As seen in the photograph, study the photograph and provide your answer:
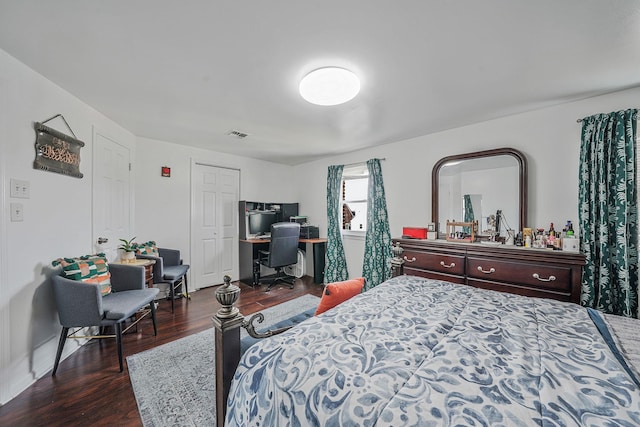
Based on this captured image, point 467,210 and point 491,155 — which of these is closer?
point 491,155

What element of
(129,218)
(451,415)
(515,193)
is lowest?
(451,415)

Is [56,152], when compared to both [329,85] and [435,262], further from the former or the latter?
[435,262]

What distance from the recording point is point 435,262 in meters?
2.72

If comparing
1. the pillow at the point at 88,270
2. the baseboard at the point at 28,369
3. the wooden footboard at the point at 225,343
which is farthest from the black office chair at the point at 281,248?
the wooden footboard at the point at 225,343

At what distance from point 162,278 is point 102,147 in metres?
1.58

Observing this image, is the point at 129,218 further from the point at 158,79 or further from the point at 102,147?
the point at 158,79

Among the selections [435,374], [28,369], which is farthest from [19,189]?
[435,374]

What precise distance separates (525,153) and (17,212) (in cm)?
440

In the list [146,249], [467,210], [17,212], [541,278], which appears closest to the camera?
[17,212]

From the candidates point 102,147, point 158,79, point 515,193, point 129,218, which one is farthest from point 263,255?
point 515,193

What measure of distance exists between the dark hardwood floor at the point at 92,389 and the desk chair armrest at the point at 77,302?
1.28ft

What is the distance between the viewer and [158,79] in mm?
1943

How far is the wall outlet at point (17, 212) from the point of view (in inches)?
67.2

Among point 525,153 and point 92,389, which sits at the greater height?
point 525,153
